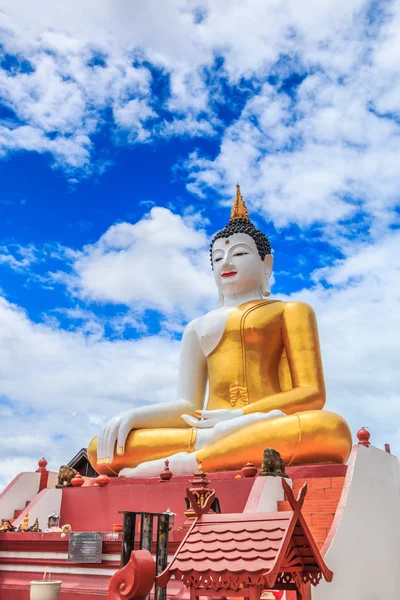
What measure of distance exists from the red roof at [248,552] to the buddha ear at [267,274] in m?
8.22

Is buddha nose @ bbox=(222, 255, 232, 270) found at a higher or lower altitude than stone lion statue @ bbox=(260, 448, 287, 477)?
higher

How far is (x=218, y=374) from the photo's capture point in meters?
10.9

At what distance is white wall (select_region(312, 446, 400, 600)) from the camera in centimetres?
630

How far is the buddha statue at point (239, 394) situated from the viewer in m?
8.84

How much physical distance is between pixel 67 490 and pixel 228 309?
4.26 metres

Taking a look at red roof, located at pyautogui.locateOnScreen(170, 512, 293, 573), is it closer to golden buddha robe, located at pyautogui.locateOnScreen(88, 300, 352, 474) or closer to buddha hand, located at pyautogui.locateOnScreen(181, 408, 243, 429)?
golden buddha robe, located at pyautogui.locateOnScreen(88, 300, 352, 474)

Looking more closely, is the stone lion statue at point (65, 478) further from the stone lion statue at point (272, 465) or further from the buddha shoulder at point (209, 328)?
the stone lion statue at point (272, 465)

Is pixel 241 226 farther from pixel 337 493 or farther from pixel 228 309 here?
pixel 337 493

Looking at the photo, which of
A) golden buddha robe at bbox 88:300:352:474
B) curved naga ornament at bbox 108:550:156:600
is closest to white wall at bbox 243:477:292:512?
golden buddha robe at bbox 88:300:352:474

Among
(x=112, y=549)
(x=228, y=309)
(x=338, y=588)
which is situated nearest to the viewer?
(x=338, y=588)

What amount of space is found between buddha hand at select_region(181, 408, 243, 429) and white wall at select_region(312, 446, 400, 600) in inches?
91.7

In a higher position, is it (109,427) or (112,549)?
(109,427)

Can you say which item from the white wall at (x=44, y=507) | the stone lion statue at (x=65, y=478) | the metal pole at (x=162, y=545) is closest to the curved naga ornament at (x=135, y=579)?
the metal pole at (x=162, y=545)

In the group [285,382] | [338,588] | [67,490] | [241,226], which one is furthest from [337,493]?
[241,226]
